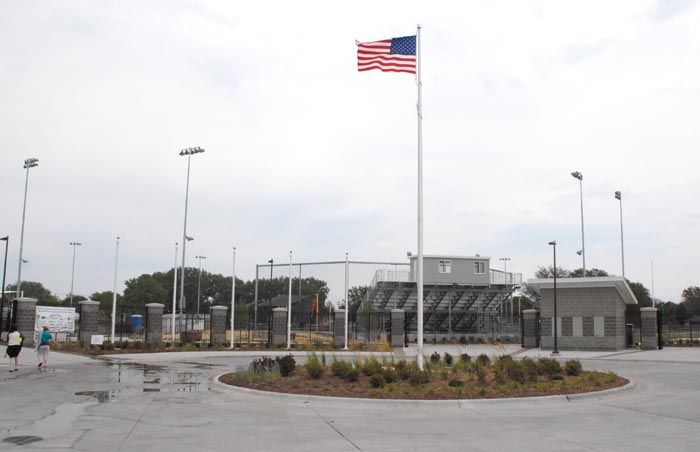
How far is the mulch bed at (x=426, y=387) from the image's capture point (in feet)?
49.3

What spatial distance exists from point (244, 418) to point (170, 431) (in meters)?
1.85

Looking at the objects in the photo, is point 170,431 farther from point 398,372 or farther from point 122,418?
point 398,372

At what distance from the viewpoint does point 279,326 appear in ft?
129

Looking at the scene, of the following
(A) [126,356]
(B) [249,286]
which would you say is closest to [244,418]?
(A) [126,356]

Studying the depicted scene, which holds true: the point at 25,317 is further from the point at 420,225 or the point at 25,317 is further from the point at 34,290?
the point at 34,290

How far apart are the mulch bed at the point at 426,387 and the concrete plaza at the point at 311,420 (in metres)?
0.50

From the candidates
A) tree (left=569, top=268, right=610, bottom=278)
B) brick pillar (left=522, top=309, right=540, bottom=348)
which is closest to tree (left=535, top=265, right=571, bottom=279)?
tree (left=569, top=268, right=610, bottom=278)

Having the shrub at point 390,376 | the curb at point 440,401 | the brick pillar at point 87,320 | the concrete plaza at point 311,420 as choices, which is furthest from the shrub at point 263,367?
the brick pillar at point 87,320

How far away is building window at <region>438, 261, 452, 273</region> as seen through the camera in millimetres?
59719

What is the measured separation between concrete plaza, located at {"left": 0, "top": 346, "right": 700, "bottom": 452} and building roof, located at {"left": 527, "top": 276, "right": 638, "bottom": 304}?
15.2 m

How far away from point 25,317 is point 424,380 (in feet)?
80.3

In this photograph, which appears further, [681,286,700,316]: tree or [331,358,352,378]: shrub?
[681,286,700,316]: tree

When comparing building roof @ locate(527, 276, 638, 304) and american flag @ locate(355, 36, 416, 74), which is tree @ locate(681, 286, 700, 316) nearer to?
building roof @ locate(527, 276, 638, 304)

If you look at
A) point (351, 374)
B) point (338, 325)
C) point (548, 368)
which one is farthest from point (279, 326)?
point (548, 368)
